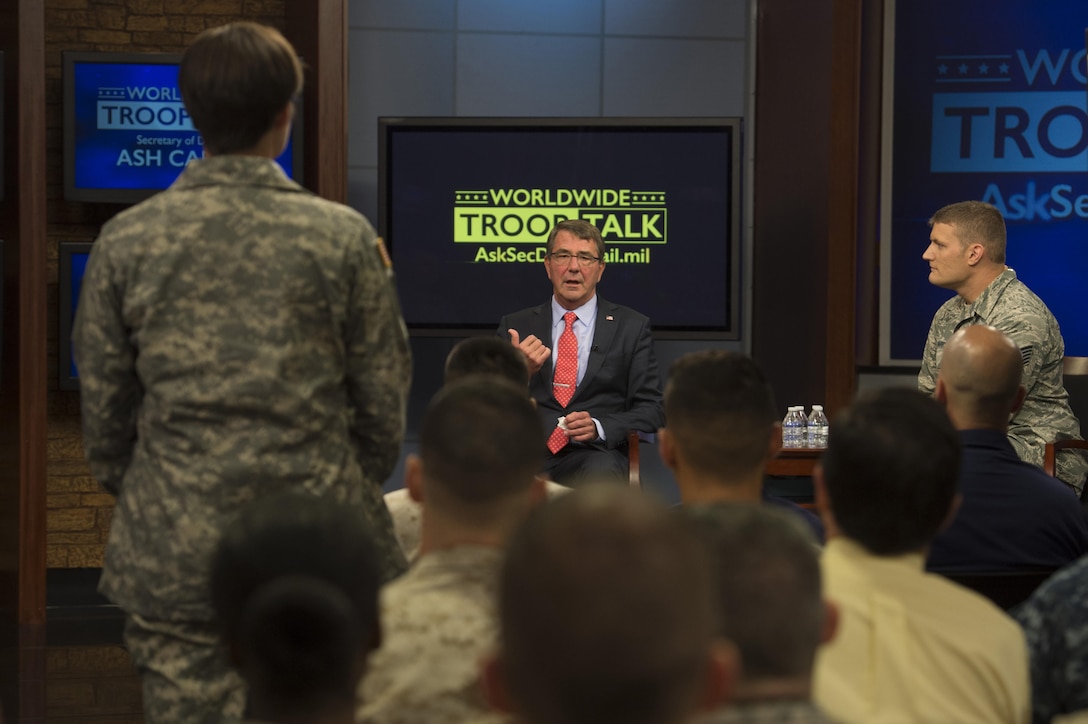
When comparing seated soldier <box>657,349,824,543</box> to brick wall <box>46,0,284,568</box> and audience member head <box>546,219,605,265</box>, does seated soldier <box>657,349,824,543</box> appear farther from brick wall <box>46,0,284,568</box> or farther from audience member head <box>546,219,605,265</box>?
brick wall <box>46,0,284,568</box>

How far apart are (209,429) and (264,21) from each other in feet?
14.9

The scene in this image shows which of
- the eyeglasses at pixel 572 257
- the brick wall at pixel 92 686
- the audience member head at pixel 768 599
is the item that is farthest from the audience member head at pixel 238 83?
the eyeglasses at pixel 572 257

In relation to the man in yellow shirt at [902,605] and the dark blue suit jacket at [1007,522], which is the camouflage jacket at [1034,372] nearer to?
the dark blue suit jacket at [1007,522]

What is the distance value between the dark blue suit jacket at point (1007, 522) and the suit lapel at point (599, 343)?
2.63 metres

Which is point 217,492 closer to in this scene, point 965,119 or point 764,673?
point 764,673

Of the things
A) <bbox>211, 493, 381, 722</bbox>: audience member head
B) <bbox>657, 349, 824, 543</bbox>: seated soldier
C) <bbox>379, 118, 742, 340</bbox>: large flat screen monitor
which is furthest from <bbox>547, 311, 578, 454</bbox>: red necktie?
<bbox>211, 493, 381, 722</bbox>: audience member head

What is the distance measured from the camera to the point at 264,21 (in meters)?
6.17

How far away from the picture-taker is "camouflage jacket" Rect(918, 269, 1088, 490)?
4254mm

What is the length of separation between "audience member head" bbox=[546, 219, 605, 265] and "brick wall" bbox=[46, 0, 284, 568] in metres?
2.08

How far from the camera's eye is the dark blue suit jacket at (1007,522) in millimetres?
2322

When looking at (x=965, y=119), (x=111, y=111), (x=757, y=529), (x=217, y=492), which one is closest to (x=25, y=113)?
(x=111, y=111)

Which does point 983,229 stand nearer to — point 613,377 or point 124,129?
point 613,377

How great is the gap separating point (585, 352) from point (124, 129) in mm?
2166

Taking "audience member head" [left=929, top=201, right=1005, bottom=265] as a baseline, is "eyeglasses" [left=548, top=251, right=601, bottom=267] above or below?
below
